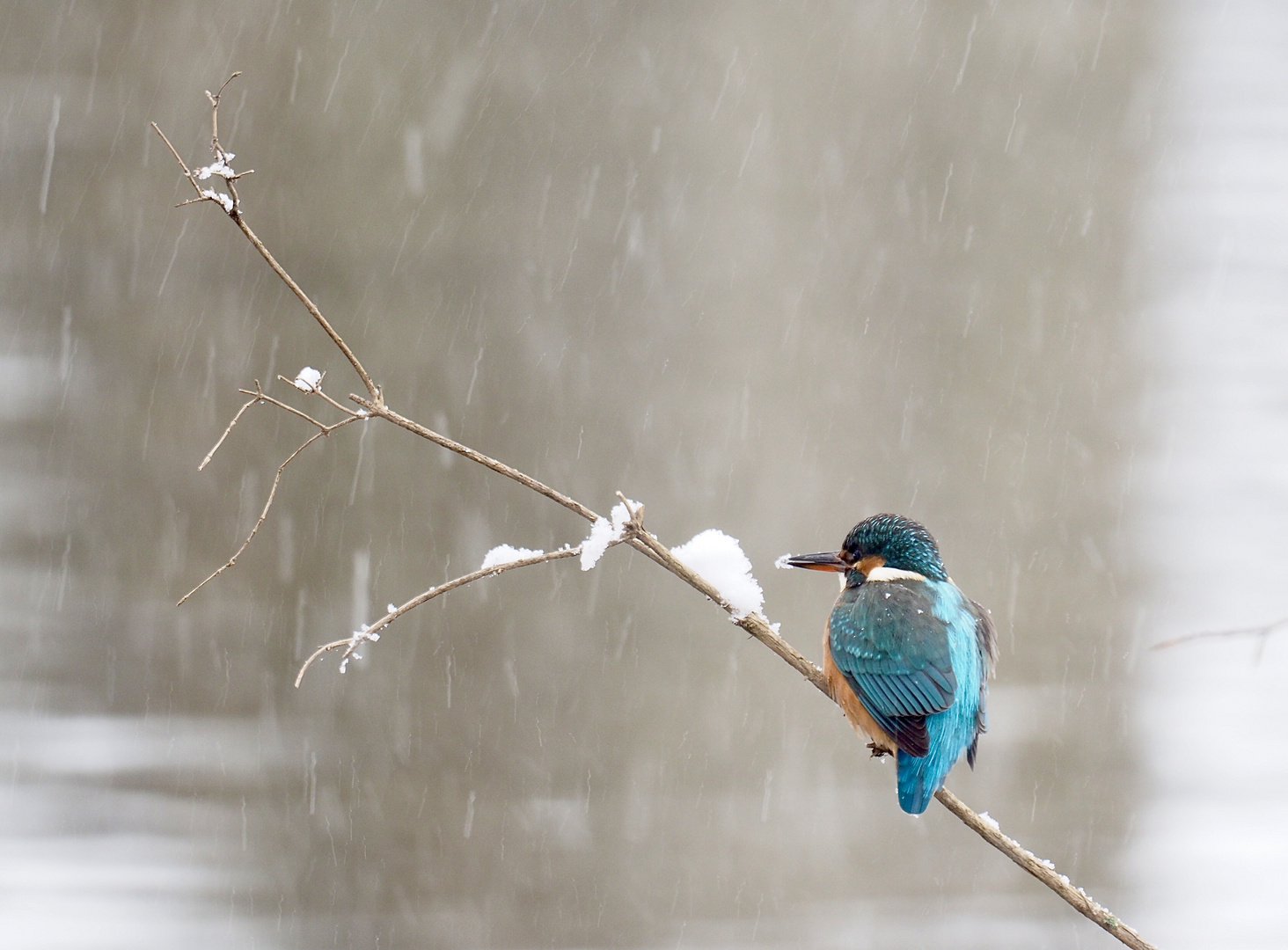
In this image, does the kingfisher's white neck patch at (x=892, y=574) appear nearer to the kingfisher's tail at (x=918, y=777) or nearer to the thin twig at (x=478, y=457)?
the kingfisher's tail at (x=918, y=777)

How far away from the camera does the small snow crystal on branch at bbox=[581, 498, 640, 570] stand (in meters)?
0.84

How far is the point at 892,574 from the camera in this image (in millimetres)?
1472

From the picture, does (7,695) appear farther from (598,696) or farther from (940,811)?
(940,811)

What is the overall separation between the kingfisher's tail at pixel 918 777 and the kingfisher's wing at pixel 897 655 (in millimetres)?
32

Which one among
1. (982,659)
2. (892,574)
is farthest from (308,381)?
(982,659)

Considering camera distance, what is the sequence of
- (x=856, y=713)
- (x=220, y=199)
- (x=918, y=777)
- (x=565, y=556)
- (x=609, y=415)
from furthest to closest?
(x=609, y=415) → (x=856, y=713) → (x=918, y=777) → (x=565, y=556) → (x=220, y=199)

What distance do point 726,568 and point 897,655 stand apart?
447 millimetres

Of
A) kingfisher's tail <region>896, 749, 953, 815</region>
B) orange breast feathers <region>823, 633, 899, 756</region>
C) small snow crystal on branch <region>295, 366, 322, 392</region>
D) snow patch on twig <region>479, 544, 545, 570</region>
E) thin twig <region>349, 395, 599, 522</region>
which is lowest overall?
kingfisher's tail <region>896, 749, 953, 815</region>

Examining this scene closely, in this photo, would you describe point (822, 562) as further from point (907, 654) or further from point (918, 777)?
point (918, 777)

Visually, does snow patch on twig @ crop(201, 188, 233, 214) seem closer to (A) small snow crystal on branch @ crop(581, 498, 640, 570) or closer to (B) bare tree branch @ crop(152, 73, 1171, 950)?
(B) bare tree branch @ crop(152, 73, 1171, 950)

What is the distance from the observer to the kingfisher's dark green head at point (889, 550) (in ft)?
4.86

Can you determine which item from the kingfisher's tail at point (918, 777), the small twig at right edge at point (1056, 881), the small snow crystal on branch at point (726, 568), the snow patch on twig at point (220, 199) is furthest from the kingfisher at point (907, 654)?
the snow patch on twig at point (220, 199)

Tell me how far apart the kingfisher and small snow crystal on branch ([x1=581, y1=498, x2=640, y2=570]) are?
1.39 ft

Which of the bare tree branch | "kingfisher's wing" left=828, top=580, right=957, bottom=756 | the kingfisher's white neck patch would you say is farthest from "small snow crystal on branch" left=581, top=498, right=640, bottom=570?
the kingfisher's white neck patch
